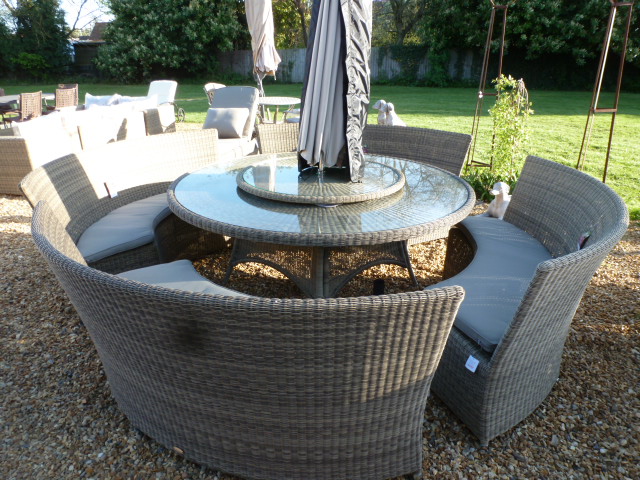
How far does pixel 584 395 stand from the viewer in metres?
2.16

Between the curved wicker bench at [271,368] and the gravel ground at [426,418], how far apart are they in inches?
8.9

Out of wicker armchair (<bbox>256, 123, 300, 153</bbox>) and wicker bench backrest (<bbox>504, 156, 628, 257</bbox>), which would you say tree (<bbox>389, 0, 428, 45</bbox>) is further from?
wicker bench backrest (<bbox>504, 156, 628, 257</bbox>)

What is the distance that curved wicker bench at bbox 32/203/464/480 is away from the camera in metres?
1.24

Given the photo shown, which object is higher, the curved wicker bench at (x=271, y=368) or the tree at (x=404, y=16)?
the tree at (x=404, y=16)

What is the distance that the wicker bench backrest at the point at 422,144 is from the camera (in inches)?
149

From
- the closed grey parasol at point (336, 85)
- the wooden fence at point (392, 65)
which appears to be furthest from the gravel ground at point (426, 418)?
the wooden fence at point (392, 65)

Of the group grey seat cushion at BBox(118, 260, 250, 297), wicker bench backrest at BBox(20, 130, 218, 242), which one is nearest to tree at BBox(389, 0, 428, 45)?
wicker bench backrest at BBox(20, 130, 218, 242)

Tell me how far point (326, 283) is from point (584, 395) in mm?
A: 1342

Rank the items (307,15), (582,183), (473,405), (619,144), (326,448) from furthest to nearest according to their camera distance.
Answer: (307,15) < (619,144) < (582,183) < (473,405) < (326,448)

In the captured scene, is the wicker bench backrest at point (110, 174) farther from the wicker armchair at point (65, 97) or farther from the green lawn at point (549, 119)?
the wicker armchair at point (65, 97)

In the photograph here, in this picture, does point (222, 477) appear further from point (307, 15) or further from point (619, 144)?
point (307, 15)

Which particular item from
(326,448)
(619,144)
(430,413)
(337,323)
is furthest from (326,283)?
(619,144)

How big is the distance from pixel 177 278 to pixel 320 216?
746 mm

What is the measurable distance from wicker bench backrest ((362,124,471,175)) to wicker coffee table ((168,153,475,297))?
809mm
